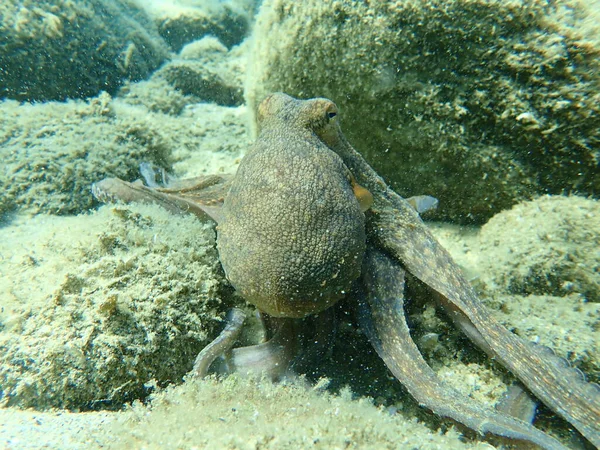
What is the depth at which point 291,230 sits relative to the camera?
1.92 meters

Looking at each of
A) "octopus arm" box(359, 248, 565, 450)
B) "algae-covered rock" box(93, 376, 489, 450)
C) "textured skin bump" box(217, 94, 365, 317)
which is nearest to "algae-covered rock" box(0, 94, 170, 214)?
"textured skin bump" box(217, 94, 365, 317)

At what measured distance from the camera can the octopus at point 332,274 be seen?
6.33 feet

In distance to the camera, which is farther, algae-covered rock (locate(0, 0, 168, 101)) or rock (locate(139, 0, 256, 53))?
rock (locate(139, 0, 256, 53))

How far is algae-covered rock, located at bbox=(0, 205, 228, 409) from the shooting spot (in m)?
2.00

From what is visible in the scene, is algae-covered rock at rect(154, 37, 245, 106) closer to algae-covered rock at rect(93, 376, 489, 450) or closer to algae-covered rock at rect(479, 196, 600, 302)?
algae-covered rock at rect(479, 196, 600, 302)

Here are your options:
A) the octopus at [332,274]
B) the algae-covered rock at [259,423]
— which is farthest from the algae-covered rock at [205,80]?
the algae-covered rock at [259,423]

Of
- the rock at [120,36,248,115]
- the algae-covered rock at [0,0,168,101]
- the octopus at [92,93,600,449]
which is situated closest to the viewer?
the octopus at [92,93,600,449]

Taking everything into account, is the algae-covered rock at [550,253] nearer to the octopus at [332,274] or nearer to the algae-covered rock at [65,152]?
the octopus at [332,274]

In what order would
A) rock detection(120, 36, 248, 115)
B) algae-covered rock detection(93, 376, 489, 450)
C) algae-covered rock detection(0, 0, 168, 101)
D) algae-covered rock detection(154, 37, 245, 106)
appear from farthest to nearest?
1. algae-covered rock detection(154, 37, 245, 106)
2. rock detection(120, 36, 248, 115)
3. algae-covered rock detection(0, 0, 168, 101)
4. algae-covered rock detection(93, 376, 489, 450)

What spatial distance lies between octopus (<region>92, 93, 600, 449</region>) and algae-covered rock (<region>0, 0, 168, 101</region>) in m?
5.91

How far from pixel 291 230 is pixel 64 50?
7.14 meters

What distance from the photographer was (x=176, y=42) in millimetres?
10266

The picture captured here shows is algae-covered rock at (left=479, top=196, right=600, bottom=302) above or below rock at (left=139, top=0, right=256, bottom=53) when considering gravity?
below

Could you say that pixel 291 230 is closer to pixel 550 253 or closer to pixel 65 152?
pixel 550 253
